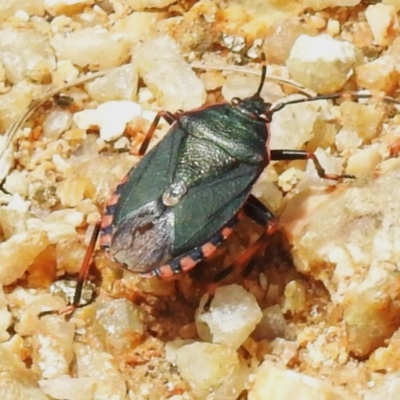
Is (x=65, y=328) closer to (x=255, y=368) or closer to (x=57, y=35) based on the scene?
(x=255, y=368)

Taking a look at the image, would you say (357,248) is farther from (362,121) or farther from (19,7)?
(19,7)

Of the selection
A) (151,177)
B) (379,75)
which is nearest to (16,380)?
(151,177)

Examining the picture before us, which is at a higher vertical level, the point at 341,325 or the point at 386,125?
the point at 386,125

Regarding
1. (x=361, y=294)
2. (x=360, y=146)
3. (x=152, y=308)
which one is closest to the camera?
(x=361, y=294)

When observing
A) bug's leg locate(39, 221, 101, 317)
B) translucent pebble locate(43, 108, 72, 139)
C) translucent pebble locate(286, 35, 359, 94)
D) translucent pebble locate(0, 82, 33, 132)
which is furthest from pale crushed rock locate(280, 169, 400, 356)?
translucent pebble locate(0, 82, 33, 132)

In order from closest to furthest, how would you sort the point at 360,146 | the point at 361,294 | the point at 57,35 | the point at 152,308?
1. the point at 361,294
2. the point at 152,308
3. the point at 360,146
4. the point at 57,35

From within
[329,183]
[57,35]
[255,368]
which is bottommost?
[255,368]

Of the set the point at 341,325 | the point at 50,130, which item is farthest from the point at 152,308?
the point at 50,130
